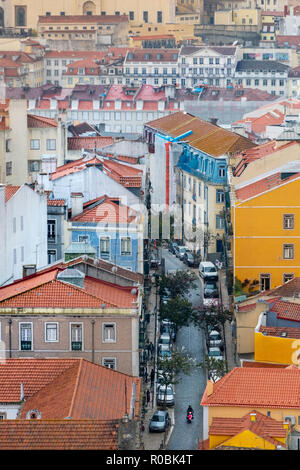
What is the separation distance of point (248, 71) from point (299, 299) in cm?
6674

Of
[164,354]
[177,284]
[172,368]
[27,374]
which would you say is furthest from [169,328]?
[27,374]

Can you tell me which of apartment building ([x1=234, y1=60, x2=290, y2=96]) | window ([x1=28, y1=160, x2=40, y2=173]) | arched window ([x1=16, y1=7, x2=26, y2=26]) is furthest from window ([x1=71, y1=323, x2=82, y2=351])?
arched window ([x1=16, y1=7, x2=26, y2=26])

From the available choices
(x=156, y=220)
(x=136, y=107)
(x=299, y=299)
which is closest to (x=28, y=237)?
(x=299, y=299)

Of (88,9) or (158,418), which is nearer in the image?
(158,418)

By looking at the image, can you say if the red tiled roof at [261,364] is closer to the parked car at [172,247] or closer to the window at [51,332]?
the window at [51,332]

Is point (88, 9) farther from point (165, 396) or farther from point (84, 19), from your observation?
point (165, 396)

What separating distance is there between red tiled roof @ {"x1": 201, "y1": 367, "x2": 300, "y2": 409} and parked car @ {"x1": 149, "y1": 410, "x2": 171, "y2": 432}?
6.66ft

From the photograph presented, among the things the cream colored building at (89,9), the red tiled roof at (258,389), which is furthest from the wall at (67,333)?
the cream colored building at (89,9)

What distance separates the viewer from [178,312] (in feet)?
119

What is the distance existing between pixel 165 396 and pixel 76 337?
291 cm

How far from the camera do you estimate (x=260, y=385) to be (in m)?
27.3

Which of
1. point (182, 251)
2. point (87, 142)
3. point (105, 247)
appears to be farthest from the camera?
point (87, 142)
